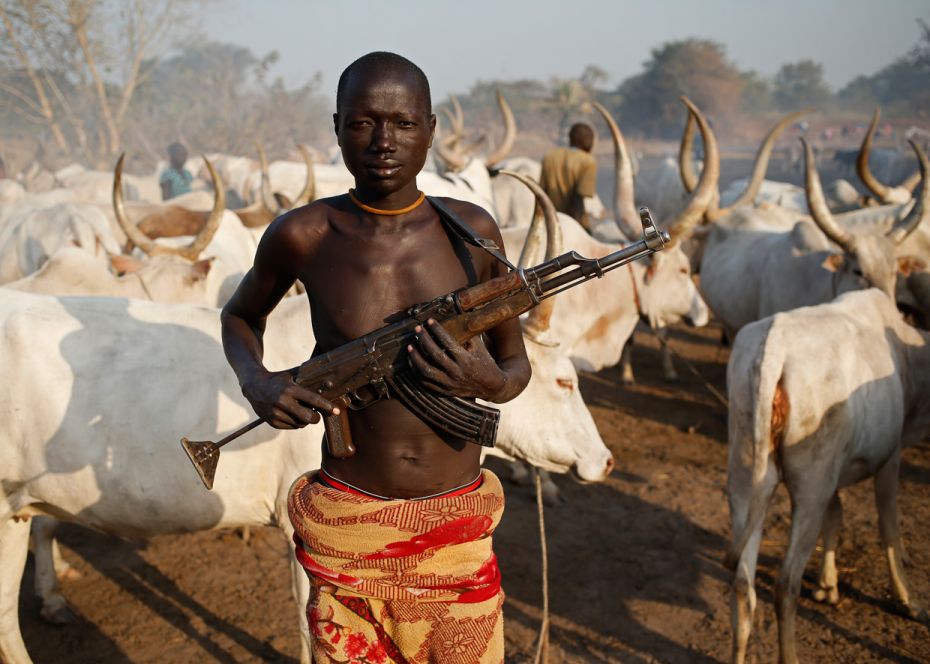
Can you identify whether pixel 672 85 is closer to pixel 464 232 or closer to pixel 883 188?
pixel 883 188

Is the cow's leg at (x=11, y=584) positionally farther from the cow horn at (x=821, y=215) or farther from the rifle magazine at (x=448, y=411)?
the cow horn at (x=821, y=215)

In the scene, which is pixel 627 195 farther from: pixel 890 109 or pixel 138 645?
pixel 890 109

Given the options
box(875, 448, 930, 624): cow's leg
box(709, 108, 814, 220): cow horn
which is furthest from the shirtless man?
box(709, 108, 814, 220): cow horn

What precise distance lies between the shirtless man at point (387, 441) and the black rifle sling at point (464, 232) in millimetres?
29

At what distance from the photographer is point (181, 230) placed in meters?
7.51

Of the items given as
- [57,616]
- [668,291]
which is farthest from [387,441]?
[668,291]

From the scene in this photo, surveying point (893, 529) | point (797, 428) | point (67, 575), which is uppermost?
point (797, 428)

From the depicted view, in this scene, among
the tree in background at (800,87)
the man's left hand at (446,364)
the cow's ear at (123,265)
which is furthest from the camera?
the tree in background at (800,87)

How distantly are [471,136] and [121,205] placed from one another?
2416 cm

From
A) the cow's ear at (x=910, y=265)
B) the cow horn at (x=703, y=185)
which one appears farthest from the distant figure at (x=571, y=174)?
the cow's ear at (x=910, y=265)

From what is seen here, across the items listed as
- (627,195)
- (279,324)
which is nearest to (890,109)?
(627,195)

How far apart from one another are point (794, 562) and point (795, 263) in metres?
3.53

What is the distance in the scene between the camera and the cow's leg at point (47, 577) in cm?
420

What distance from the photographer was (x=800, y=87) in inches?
2339
